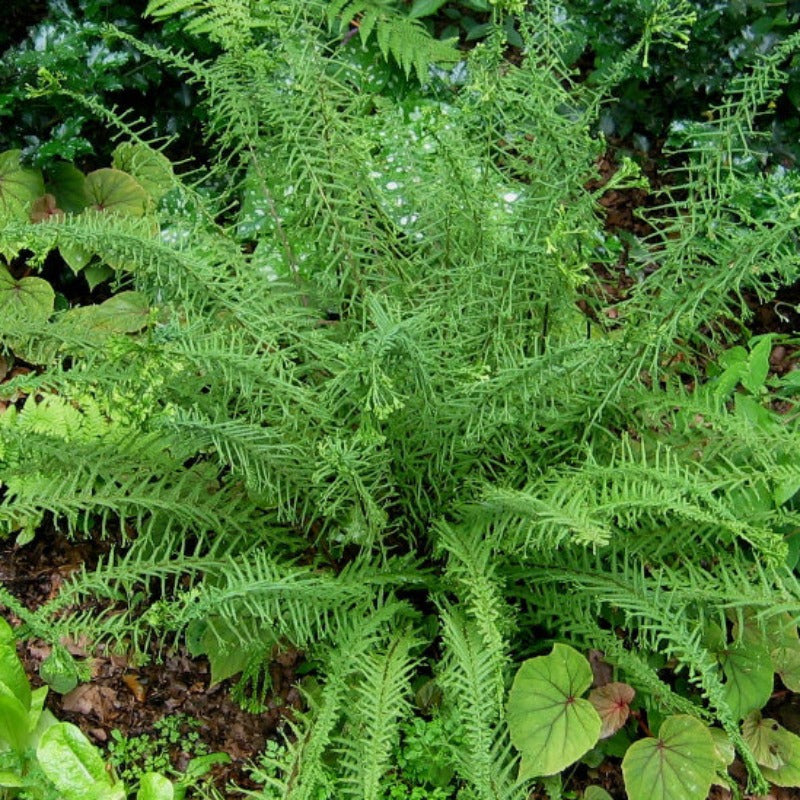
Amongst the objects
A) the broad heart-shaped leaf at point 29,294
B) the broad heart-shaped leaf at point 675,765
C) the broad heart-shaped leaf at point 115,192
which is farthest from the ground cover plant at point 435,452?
the broad heart-shaped leaf at point 115,192

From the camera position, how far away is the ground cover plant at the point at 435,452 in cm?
183

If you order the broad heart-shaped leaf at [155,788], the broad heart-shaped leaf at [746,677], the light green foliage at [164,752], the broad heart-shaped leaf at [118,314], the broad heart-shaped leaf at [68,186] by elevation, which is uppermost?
the broad heart-shaped leaf at [68,186]

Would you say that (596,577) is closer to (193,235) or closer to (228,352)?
(228,352)

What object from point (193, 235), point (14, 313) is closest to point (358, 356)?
point (193, 235)

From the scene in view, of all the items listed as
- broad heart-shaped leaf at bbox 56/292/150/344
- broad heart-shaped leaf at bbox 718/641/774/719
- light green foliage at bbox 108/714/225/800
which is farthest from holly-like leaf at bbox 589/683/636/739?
broad heart-shaped leaf at bbox 56/292/150/344

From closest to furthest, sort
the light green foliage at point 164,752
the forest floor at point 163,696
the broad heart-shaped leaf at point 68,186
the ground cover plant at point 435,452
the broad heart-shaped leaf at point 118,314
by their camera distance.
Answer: the ground cover plant at point 435,452 → the light green foliage at point 164,752 → the forest floor at point 163,696 → the broad heart-shaped leaf at point 118,314 → the broad heart-shaped leaf at point 68,186

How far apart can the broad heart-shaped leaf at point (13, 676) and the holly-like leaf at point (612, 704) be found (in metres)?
1.27

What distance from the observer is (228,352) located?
1825 millimetres

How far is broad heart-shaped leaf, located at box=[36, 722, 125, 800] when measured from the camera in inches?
78.0

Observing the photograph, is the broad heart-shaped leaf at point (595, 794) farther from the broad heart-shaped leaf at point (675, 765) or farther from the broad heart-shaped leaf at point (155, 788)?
the broad heart-shaped leaf at point (155, 788)

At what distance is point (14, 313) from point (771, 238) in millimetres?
1666

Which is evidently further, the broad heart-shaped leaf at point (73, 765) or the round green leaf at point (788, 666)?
the round green leaf at point (788, 666)

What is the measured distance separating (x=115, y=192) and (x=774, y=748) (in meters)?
2.45

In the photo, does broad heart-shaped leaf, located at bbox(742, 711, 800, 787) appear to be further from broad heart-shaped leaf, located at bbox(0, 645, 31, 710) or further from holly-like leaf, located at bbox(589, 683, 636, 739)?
broad heart-shaped leaf, located at bbox(0, 645, 31, 710)
